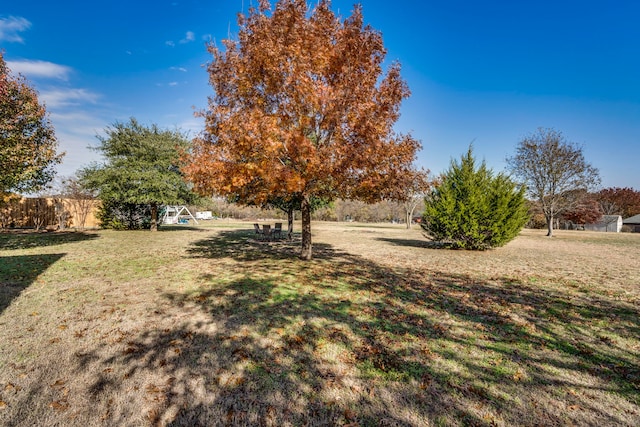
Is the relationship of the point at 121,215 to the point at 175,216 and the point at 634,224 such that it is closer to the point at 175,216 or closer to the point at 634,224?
the point at 175,216

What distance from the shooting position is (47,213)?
23953 millimetres

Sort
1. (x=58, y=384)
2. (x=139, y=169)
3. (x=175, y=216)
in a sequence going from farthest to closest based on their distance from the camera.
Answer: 1. (x=175, y=216)
2. (x=139, y=169)
3. (x=58, y=384)

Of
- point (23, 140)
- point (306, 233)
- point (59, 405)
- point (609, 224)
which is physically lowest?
point (59, 405)

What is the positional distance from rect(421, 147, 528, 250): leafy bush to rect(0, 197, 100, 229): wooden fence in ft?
90.9

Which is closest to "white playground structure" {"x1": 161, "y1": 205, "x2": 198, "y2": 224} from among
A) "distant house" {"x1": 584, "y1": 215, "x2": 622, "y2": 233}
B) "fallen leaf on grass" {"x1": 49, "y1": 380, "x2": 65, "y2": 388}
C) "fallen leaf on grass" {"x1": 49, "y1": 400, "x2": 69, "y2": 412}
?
"fallen leaf on grass" {"x1": 49, "y1": 380, "x2": 65, "y2": 388}

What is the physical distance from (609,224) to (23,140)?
259ft

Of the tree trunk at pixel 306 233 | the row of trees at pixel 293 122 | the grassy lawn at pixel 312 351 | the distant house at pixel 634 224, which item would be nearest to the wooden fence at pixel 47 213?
the row of trees at pixel 293 122

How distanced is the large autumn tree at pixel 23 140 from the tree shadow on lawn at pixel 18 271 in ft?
11.6

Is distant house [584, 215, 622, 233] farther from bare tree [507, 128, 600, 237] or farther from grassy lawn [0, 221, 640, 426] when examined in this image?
grassy lawn [0, 221, 640, 426]

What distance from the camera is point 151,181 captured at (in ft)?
65.2

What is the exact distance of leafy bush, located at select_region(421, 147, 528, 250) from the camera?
48.3 ft

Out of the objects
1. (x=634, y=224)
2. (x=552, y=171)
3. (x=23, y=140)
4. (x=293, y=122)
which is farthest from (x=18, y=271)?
(x=634, y=224)

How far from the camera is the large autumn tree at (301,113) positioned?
27.4 feet

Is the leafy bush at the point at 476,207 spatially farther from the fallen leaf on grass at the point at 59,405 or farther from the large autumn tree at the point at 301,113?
the fallen leaf on grass at the point at 59,405
